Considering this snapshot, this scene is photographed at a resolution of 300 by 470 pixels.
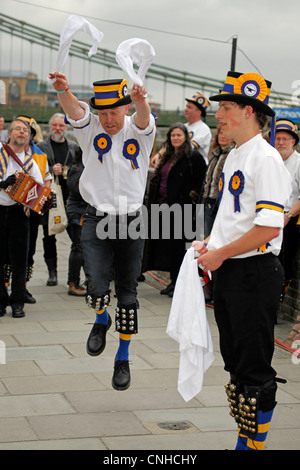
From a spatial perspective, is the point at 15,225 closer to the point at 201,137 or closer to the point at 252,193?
the point at 201,137

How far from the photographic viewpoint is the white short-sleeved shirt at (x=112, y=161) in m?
4.43

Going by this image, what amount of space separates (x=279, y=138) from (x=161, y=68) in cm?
2217

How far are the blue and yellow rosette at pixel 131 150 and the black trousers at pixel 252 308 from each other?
1253 millimetres

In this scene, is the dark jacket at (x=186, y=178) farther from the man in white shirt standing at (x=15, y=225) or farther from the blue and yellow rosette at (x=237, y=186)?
the blue and yellow rosette at (x=237, y=186)

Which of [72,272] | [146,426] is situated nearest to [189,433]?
[146,426]

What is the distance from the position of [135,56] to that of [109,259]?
1302 millimetres

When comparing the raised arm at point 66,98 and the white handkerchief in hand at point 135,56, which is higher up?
the white handkerchief in hand at point 135,56

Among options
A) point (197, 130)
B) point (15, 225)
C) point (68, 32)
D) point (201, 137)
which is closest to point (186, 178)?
point (201, 137)

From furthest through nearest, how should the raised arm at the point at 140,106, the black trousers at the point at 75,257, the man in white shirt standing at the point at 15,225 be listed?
the black trousers at the point at 75,257
the man in white shirt standing at the point at 15,225
the raised arm at the point at 140,106

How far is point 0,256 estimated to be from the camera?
7012 millimetres

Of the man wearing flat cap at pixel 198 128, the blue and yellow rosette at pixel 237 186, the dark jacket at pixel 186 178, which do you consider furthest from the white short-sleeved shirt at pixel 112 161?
the man wearing flat cap at pixel 198 128

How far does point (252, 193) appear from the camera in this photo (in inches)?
132

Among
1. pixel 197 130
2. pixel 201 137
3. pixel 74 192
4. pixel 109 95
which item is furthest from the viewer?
pixel 197 130

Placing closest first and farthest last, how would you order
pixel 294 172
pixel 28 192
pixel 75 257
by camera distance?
pixel 294 172 → pixel 28 192 → pixel 75 257
